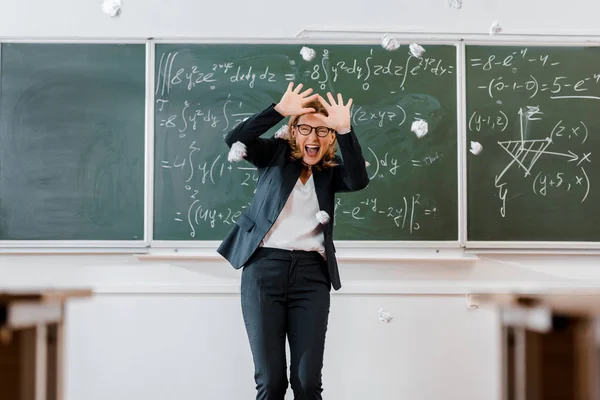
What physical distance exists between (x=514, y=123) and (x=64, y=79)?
234 cm

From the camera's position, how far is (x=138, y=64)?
9.40ft

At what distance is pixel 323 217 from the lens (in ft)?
6.96

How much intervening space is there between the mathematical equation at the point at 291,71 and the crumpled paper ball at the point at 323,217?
98cm

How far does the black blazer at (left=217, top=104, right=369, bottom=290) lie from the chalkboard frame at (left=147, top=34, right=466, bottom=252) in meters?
0.67

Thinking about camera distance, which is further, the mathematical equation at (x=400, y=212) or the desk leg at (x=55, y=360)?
the mathematical equation at (x=400, y=212)

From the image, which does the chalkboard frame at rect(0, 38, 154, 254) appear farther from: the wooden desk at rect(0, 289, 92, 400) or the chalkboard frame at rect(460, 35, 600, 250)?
the chalkboard frame at rect(460, 35, 600, 250)

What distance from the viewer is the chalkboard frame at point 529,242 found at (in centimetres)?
285

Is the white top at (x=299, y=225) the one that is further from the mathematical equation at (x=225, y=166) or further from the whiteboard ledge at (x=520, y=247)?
the whiteboard ledge at (x=520, y=247)

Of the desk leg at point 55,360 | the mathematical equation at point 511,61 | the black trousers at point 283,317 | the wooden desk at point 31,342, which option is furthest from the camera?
the mathematical equation at point 511,61

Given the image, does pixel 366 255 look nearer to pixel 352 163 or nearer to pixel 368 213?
pixel 368 213

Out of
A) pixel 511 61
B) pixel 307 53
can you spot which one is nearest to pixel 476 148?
pixel 511 61

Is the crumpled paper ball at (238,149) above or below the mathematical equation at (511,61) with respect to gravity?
below

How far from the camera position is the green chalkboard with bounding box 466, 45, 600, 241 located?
9.41ft

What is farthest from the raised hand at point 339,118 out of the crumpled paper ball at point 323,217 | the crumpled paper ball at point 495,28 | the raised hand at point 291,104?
the crumpled paper ball at point 495,28
